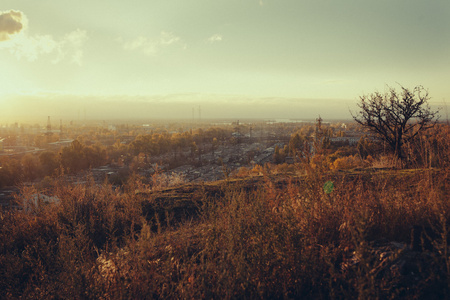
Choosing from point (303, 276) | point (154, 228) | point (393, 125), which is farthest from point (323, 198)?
point (393, 125)

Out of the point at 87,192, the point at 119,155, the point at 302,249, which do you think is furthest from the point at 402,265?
the point at 119,155

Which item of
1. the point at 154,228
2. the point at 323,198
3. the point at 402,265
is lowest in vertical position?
the point at 154,228

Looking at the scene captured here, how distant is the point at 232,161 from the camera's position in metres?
37.6

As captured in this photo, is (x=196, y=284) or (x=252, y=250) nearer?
(x=196, y=284)

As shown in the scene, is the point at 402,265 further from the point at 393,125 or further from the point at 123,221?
the point at 393,125

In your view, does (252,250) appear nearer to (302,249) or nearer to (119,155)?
(302,249)

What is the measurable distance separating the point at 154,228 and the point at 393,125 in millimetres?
13015

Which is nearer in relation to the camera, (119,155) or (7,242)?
(7,242)

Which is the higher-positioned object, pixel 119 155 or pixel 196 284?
pixel 196 284

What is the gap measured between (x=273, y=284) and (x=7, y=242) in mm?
4856

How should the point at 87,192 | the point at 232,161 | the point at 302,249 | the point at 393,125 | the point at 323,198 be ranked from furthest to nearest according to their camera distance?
the point at 232,161
the point at 393,125
the point at 87,192
the point at 323,198
the point at 302,249

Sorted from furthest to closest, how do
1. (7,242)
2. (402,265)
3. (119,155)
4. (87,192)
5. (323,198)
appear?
(119,155) < (87,192) < (7,242) < (323,198) < (402,265)

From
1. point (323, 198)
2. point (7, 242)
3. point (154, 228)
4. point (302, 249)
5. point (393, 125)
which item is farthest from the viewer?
point (393, 125)

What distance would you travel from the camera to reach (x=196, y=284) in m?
2.39
